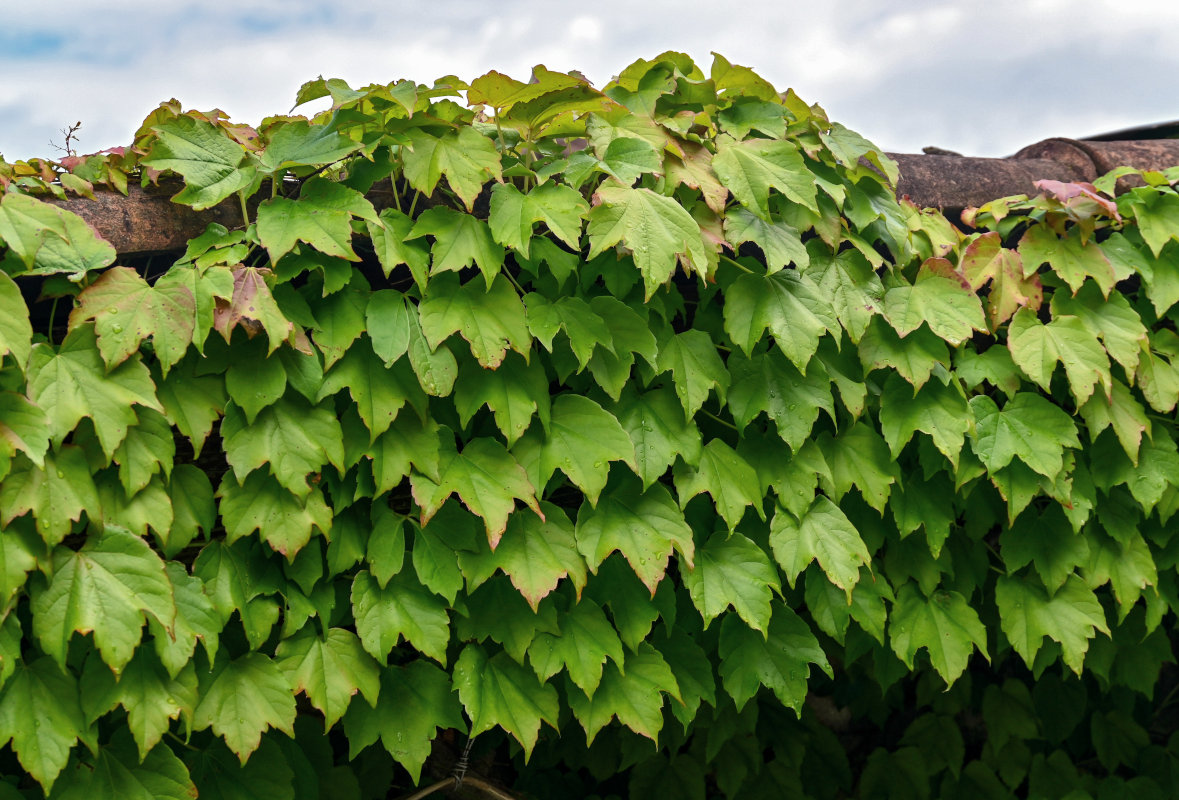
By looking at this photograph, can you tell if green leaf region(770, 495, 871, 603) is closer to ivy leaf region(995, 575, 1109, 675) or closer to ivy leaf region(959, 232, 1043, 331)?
ivy leaf region(995, 575, 1109, 675)

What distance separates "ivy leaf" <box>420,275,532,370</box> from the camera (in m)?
1.63

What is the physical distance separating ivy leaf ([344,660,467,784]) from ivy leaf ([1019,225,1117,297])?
4.99 feet

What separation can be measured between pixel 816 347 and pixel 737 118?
0.49 metres

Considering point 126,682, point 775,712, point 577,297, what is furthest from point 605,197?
point 775,712

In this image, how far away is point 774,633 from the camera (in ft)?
6.50

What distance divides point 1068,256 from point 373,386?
155 cm

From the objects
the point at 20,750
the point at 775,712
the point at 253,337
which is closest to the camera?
the point at 20,750

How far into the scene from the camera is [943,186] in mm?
2352

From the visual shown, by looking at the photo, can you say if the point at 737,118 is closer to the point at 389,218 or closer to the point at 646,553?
the point at 389,218

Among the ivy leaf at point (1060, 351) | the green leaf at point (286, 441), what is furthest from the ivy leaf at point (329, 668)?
the ivy leaf at point (1060, 351)

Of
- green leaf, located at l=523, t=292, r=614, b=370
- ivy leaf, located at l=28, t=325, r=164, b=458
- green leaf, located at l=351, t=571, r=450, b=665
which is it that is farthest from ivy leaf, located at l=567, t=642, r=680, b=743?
ivy leaf, located at l=28, t=325, r=164, b=458

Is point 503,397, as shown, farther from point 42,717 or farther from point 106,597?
point 42,717

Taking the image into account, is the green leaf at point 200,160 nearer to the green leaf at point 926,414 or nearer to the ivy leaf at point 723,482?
the ivy leaf at point 723,482

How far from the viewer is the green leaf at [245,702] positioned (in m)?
1.64
